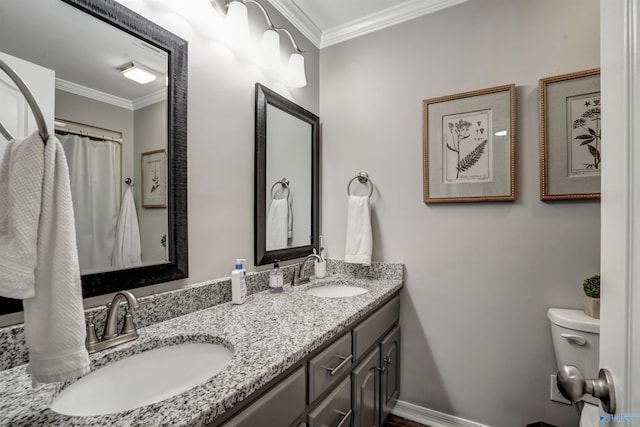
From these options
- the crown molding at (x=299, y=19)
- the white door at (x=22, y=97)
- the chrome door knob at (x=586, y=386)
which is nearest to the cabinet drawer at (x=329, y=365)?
the chrome door knob at (x=586, y=386)

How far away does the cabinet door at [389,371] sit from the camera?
1.51 m

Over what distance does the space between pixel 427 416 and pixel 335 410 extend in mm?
989

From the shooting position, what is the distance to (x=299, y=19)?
1.82m

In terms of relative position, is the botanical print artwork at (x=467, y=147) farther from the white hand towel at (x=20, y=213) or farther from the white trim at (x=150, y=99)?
the white hand towel at (x=20, y=213)

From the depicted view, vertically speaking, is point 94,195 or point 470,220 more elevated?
point 94,195

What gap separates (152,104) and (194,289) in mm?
719

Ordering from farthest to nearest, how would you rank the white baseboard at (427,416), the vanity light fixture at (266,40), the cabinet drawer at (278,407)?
the white baseboard at (427,416)
the vanity light fixture at (266,40)
the cabinet drawer at (278,407)

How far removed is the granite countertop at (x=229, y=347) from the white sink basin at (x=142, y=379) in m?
0.03

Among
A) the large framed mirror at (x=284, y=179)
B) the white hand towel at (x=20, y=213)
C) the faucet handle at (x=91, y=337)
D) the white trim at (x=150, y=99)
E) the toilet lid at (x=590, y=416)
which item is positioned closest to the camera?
the white hand towel at (x=20, y=213)

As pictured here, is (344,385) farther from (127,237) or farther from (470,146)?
(470,146)

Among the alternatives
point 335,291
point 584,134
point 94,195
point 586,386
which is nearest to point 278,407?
point 586,386

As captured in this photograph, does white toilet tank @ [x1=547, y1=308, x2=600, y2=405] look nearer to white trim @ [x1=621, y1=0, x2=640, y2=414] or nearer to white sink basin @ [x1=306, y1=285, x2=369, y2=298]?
white sink basin @ [x1=306, y1=285, x2=369, y2=298]

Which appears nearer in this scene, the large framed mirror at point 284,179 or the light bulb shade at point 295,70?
the large framed mirror at point 284,179

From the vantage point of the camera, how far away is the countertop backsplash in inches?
29.4
